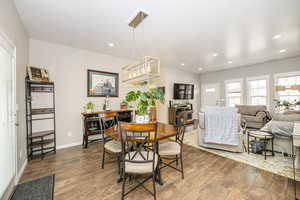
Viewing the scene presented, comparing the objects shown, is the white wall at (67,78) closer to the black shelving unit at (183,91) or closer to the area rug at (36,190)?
the area rug at (36,190)

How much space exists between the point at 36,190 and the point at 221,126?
11.7ft

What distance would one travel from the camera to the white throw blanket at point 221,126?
2826 mm

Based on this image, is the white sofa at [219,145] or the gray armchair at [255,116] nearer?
the white sofa at [219,145]

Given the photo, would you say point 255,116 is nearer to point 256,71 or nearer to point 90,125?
point 256,71

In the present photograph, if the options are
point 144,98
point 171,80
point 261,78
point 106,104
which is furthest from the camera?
point 171,80

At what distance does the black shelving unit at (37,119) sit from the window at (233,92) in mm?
7435

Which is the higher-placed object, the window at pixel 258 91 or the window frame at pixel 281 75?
the window frame at pixel 281 75

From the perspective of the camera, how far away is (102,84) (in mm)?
3988

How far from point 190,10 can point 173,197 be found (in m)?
2.87

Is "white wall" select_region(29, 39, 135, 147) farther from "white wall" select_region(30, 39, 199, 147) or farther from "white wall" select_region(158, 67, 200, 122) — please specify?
"white wall" select_region(158, 67, 200, 122)

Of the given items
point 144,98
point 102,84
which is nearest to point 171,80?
point 102,84

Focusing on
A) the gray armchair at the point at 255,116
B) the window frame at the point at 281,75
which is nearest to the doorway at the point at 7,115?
the gray armchair at the point at 255,116

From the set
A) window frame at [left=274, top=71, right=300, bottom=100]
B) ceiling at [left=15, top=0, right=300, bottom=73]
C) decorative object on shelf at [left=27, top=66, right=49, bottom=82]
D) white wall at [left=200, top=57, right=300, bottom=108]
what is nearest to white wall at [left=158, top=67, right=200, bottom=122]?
white wall at [left=200, top=57, right=300, bottom=108]

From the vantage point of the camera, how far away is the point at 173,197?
1623 mm
